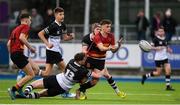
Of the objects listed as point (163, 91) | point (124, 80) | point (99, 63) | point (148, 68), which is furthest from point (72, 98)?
point (148, 68)

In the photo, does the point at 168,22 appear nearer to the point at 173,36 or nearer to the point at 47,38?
the point at 173,36

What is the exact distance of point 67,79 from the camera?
1734 cm

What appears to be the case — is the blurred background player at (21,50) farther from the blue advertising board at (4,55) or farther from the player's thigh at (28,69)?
the blue advertising board at (4,55)

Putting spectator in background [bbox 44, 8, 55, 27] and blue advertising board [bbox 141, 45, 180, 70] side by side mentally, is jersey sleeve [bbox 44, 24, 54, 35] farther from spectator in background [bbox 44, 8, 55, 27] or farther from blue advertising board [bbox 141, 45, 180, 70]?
blue advertising board [bbox 141, 45, 180, 70]

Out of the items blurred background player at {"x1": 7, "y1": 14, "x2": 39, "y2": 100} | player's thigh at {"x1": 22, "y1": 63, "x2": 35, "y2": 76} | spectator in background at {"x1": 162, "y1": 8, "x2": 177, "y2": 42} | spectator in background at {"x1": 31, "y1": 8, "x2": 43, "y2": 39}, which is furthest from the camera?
spectator in background at {"x1": 31, "y1": 8, "x2": 43, "y2": 39}

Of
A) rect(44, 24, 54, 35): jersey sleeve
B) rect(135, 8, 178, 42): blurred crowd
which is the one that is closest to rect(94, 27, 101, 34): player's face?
rect(44, 24, 54, 35): jersey sleeve

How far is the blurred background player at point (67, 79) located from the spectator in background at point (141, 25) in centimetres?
1421

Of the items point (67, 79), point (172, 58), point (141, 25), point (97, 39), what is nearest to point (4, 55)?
point (141, 25)

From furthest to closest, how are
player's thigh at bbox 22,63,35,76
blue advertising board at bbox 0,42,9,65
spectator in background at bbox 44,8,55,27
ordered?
blue advertising board at bbox 0,42,9,65
spectator in background at bbox 44,8,55,27
player's thigh at bbox 22,63,35,76

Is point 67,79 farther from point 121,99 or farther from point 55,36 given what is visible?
point 55,36

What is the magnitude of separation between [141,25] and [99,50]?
42.9 feet

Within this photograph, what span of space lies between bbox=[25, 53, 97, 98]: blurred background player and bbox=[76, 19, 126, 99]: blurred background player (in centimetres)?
74

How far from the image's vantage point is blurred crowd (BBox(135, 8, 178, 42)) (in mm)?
31328

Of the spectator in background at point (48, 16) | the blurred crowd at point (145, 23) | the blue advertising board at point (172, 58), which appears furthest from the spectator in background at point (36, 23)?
the blue advertising board at point (172, 58)
